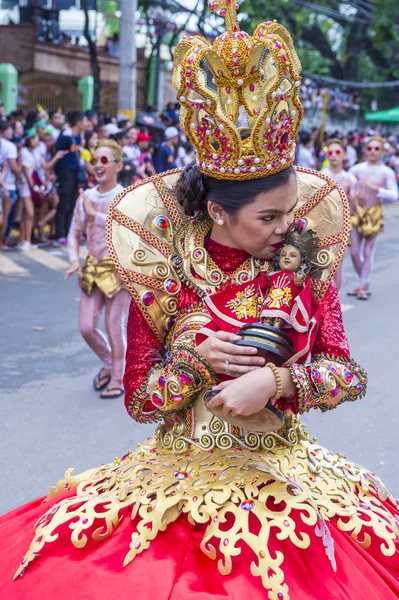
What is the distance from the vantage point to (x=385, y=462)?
4930mm

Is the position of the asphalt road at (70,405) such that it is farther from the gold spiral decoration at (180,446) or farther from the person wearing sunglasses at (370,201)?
the gold spiral decoration at (180,446)

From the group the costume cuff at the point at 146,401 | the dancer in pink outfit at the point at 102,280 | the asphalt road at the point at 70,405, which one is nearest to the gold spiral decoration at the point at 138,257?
the costume cuff at the point at 146,401

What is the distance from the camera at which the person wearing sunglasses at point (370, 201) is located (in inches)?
390

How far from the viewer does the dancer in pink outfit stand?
6.05 m

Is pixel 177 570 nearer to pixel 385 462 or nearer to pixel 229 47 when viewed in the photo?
pixel 229 47

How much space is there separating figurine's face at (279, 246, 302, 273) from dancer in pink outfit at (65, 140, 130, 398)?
3.88 m

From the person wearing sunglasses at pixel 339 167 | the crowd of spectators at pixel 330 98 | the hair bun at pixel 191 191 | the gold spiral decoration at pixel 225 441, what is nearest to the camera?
the gold spiral decoration at pixel 225 441

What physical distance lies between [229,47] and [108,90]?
2311 cm

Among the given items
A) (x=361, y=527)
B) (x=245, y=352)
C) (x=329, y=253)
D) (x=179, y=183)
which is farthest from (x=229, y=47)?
(x=361, y=527)

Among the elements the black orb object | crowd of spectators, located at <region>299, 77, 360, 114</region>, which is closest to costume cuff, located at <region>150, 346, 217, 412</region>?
the black orb object

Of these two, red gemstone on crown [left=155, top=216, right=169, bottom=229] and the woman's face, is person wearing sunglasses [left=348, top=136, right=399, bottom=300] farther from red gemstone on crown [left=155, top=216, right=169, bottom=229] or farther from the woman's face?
the woman's face

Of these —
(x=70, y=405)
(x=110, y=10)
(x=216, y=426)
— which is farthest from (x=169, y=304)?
(x=110, y=10)

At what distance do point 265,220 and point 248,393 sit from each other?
0.52 meters

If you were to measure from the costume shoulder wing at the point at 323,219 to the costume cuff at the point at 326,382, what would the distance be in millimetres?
215
